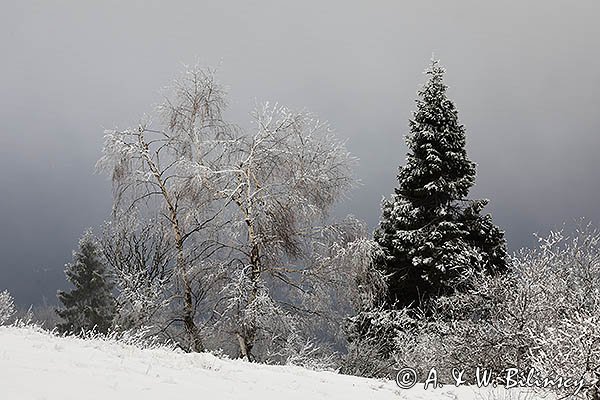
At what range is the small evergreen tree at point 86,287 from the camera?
31.3 meters

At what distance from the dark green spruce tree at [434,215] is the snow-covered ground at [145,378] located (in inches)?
375

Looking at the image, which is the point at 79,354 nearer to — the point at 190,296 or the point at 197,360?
the point at 197,360

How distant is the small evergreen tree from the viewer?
31.3 meters

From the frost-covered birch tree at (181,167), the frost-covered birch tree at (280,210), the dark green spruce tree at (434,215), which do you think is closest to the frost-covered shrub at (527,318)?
the dark green spruce tree at (434,215)

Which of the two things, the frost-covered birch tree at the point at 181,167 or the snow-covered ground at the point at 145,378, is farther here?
the frost-covered birch tree at the point at 181,167

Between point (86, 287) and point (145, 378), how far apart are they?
1064 inches

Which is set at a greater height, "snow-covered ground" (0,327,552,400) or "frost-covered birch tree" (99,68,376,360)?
"frost-covered birch tree" (99,68,376,360)

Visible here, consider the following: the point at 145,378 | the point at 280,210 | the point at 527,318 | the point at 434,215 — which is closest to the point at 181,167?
the point at 280,210

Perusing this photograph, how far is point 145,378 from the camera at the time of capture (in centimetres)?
684

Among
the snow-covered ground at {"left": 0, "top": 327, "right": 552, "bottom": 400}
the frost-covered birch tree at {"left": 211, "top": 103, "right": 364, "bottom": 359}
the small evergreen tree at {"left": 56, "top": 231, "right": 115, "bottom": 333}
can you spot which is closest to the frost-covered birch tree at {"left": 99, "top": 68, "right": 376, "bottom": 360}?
the frost-covered birch tree at {"left": 211, "top": 103, "right": 364, "bottom": 359}

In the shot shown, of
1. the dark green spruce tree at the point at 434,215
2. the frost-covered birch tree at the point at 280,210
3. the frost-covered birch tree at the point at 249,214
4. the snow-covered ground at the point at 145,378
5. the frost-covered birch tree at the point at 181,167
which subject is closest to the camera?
the snow-covered ground at the point at 145,378

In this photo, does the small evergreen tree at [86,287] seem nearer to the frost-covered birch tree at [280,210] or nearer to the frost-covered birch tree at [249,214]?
the frost-covered birch tree at [249,214]

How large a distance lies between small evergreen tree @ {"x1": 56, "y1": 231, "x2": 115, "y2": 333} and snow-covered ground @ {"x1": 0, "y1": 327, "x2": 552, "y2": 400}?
23103mm

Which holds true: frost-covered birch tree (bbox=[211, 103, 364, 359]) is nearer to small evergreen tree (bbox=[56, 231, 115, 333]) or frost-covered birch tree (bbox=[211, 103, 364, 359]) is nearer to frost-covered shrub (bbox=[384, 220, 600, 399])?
frost-covered shrub (bbox=[384, 220, 600, 399])
